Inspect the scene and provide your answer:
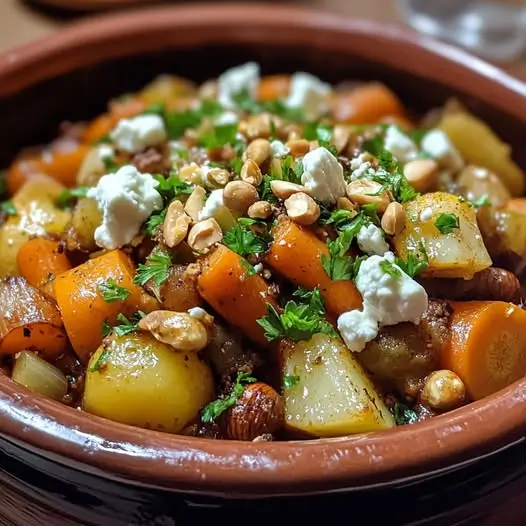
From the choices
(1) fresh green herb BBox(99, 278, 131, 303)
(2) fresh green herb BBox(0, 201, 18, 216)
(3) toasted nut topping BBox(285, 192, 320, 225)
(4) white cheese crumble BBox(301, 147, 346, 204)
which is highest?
(4) white cheese crumble BBox(301, 147, 346, 204)

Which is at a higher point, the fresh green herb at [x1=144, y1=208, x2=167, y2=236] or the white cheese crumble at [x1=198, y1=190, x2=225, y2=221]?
the white cheese crumble at [x1=198, y1=190, x2=225, y2=221]

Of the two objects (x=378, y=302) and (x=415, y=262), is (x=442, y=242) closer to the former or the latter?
(x=415, y=262)

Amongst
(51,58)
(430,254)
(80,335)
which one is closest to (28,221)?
(80,335)

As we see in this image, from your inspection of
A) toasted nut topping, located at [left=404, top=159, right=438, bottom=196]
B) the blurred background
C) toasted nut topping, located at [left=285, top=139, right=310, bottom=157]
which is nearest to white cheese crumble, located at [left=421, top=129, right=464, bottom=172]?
toasted nut topping, located at [left=404, top=159, right=438, bottom=196]

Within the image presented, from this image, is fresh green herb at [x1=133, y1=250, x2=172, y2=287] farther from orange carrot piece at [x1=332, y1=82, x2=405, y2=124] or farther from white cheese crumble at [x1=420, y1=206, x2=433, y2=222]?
orange carrot piece at [x1=332, y1=82, x2=405, y2=124]

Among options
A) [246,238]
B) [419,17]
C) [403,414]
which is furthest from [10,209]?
[419,17]

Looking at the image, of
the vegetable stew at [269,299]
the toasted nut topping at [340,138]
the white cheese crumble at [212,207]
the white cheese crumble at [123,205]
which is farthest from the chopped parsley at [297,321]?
the toasted nut topping at [340,138]

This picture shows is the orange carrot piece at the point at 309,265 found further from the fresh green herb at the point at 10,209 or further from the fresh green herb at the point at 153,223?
the fresh green herb at the point at 10,209
